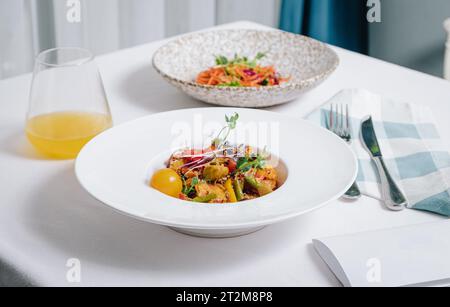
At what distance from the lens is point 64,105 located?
1.00 metres

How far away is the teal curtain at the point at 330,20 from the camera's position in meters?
2.73

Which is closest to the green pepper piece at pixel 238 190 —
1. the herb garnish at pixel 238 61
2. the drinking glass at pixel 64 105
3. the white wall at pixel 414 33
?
the drinking glass at pixel 64 105

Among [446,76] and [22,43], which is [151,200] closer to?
[22,43]

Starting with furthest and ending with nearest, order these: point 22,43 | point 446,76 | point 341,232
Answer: point 446,76
point 22,43
point 341,232

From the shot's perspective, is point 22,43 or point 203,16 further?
point 203,16

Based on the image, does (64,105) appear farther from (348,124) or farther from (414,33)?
(414,33)

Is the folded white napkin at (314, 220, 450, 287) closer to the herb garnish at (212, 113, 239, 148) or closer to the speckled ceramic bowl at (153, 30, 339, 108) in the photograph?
the herb garnish at (212, 113, 239, 148)

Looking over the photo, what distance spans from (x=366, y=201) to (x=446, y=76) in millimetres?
1501

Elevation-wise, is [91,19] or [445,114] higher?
[445,114]

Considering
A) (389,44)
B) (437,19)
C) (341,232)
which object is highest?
(341,232)

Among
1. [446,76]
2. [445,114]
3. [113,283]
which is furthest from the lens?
[446,76]

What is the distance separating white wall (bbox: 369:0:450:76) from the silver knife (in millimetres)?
1514

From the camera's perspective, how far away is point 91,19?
2.26 metres

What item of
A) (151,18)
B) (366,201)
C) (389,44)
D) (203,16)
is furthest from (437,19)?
(366,201)
